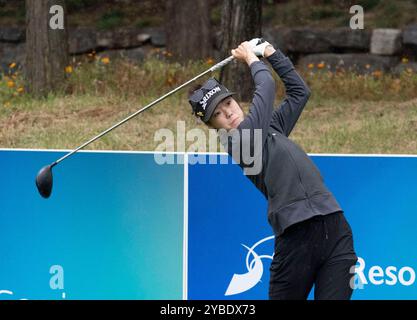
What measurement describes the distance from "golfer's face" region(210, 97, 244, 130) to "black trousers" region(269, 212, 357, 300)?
554mm

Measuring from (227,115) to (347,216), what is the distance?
183 cm

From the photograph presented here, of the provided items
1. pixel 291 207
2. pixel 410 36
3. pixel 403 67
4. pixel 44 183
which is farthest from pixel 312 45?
pixel 291 207

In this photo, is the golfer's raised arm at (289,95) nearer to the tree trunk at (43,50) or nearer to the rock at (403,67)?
the tree trunk at (43,50)

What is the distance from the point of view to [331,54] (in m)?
14.2

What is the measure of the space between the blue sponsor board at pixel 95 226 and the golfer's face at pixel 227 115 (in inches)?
65.4

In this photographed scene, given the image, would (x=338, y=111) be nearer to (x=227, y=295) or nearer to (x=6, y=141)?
(x=6, y=141)

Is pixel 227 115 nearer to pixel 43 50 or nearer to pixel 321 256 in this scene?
pixel 321 256

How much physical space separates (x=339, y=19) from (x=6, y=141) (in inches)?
305

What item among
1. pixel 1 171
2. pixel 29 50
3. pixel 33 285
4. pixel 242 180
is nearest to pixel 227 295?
pixel 242 180

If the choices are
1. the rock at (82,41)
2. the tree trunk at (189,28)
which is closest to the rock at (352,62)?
the tree trunk at (189,28)

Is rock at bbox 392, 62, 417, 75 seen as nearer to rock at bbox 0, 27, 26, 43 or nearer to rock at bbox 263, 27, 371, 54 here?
rock at bbox 263, 27, 371, 54

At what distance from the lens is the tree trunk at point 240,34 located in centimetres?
1023

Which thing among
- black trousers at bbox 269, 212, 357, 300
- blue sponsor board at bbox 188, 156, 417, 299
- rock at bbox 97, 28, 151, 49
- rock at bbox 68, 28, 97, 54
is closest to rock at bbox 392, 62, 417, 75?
rock at bbox 97, 28, 151, 49

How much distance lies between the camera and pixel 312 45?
14453 mm
